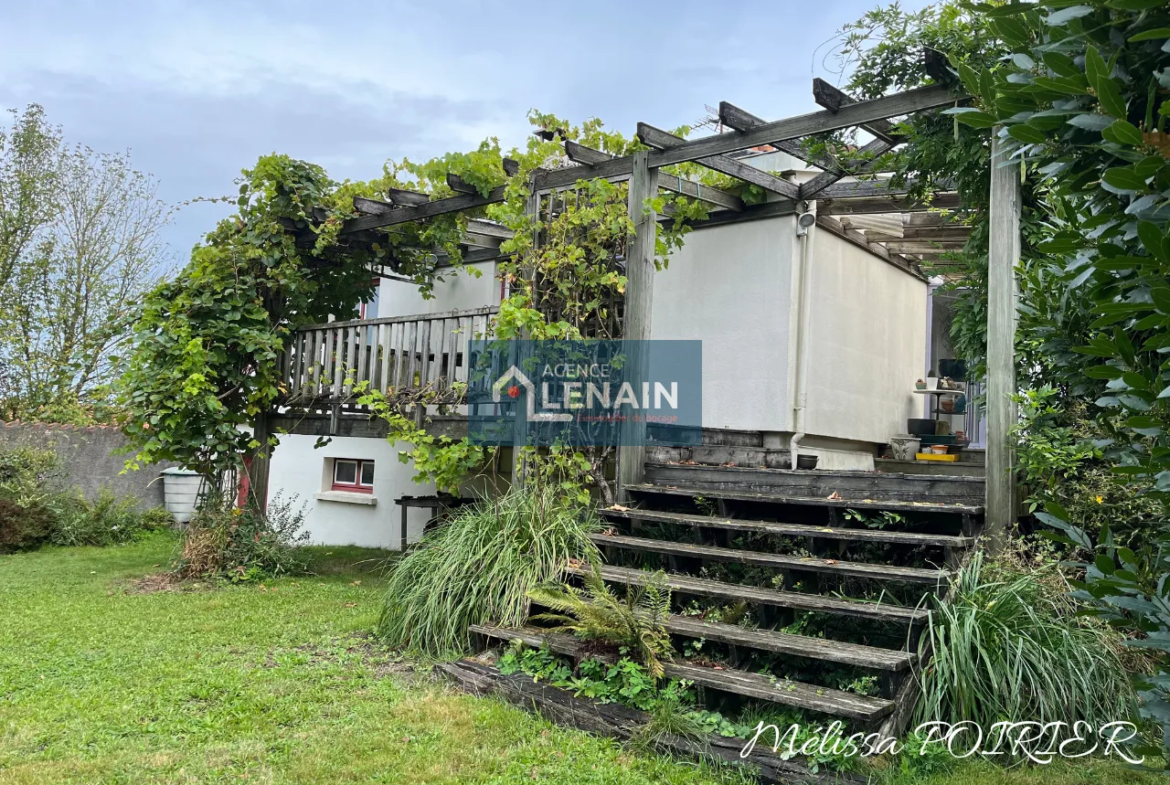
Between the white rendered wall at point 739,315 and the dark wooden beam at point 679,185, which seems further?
the white rendered wall at point 739,315

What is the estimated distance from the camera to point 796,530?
482cm

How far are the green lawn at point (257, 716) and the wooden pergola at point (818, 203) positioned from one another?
222cm

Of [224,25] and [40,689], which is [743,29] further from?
[40,689]

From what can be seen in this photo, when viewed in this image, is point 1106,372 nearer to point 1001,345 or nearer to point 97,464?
point 1001,345

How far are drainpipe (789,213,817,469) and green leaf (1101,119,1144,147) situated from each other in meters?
6.04

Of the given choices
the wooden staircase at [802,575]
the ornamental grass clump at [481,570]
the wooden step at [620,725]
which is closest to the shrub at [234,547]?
the ornamental grass clump at [481,570]

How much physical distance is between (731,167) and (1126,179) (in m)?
5.62

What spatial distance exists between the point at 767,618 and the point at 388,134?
13.7 m

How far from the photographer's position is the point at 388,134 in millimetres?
15797

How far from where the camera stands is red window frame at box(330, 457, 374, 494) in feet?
37.4

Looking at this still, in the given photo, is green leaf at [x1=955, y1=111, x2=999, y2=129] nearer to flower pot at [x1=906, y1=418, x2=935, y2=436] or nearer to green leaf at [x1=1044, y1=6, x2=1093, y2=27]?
green leaf at [x1=1044, y1=6, x2=1093, y2=27]

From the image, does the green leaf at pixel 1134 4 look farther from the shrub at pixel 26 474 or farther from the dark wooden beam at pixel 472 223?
the shrub at pixel 26 474

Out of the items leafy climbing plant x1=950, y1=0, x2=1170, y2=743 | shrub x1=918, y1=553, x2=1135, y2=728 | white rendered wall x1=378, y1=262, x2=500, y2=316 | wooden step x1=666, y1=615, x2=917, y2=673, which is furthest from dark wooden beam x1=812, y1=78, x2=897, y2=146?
white rendered wall x1=378, y1=262, x2=500, y2=316

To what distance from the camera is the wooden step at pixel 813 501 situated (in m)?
4.58
